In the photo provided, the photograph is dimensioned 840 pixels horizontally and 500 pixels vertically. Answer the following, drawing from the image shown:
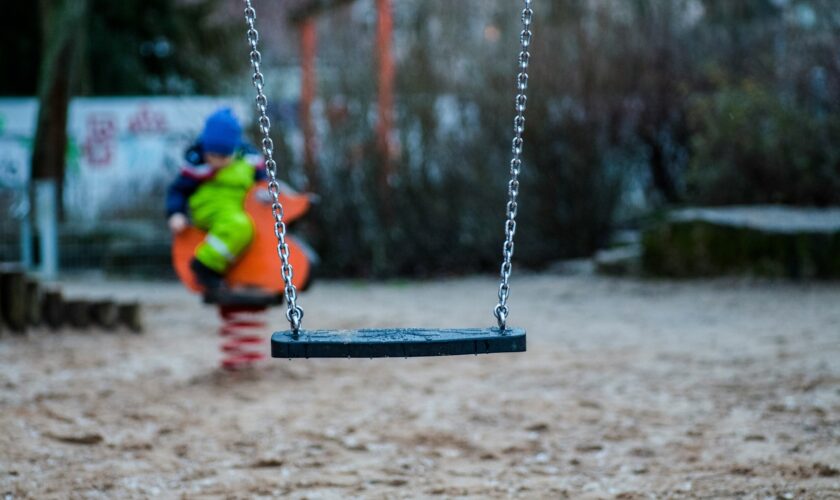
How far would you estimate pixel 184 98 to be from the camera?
14336 mm

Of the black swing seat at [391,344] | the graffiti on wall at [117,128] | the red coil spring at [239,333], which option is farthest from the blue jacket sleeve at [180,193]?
the graffiti on wall at [117,128]

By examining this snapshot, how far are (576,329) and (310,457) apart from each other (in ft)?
11.4

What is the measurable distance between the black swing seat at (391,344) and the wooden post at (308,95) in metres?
7.80

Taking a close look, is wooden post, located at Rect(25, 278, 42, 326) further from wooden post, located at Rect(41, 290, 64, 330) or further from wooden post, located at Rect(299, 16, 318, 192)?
wooden post, located at Rect(299, 16, 318, 192)

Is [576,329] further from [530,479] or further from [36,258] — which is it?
[36,258]

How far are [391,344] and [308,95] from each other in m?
8.41

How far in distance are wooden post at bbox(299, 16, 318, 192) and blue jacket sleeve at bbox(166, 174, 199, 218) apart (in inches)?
208

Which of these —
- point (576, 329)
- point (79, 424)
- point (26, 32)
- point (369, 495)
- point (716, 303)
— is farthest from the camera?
point (26, 32)

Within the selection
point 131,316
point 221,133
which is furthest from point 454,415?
point 131,316

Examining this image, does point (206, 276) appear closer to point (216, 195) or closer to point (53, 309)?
point (216, 195)

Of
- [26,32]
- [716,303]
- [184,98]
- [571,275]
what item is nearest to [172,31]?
[184,98]

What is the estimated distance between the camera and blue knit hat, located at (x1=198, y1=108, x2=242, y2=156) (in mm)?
5168

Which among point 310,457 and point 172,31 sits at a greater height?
point 172,31

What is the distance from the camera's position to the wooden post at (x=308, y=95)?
10633 mm
